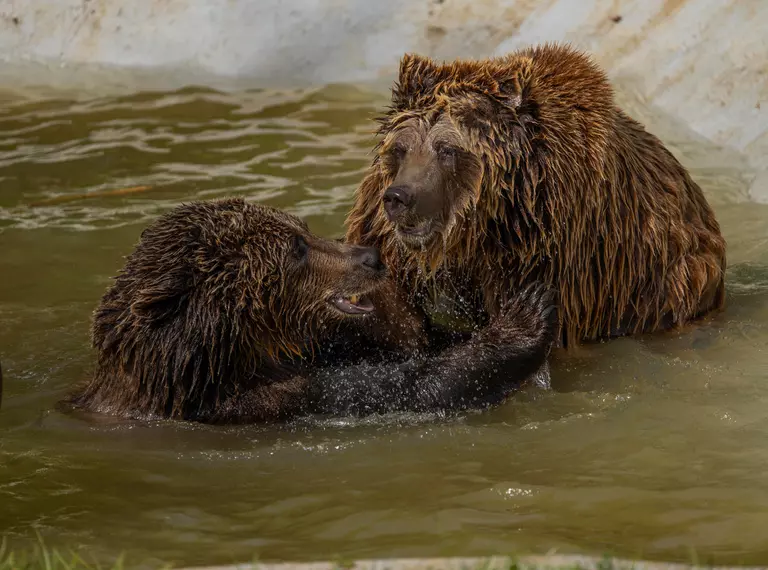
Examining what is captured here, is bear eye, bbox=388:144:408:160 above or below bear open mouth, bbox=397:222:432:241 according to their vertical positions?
above

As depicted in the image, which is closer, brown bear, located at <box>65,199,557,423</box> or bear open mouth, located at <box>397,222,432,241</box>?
brown bear, located at <box>65,199,557,423</box>

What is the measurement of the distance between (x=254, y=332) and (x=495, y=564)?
2.34 m

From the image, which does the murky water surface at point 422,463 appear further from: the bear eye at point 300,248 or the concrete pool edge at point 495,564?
the bear eye at point 300,248

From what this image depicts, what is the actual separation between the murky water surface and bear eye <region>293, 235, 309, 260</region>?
922 mm

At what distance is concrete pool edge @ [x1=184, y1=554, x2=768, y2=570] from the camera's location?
407 cm

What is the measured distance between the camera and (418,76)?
6273mm

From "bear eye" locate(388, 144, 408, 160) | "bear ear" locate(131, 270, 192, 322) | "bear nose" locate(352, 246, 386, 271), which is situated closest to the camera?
"bear ear" locate(131, 270, 192, 322)

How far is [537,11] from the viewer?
505 inches

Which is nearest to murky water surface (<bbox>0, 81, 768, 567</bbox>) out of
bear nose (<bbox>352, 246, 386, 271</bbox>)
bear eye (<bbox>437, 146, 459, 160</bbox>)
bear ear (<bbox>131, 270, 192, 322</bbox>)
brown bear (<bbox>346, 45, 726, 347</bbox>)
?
brown bear (<bbox>346, 45, 726, 347</bbox>)

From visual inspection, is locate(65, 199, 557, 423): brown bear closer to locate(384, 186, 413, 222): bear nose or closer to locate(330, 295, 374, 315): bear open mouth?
locate(330, 295, 374, 315): bear open mouth

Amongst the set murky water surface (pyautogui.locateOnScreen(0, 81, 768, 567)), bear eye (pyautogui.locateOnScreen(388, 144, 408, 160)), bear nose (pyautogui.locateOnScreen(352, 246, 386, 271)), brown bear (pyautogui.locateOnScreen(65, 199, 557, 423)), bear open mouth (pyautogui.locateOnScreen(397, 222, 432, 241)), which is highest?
bear eye (pyautogui.locateOnScreen(388, 144, 408, 160))

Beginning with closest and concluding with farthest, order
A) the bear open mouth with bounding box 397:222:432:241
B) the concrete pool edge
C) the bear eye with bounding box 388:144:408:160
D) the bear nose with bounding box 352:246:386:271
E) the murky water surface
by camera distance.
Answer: the concrete pool edge
the murky water surface
the bear open mouth with bounding box 397:222:432:241
the bear eye with bounding box 388:144:408:160
the bear nose with bounding box 352:246:386:271

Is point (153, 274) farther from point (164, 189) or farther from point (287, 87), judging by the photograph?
point (287, 87)

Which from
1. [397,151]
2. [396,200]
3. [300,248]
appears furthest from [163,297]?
[397,151]
